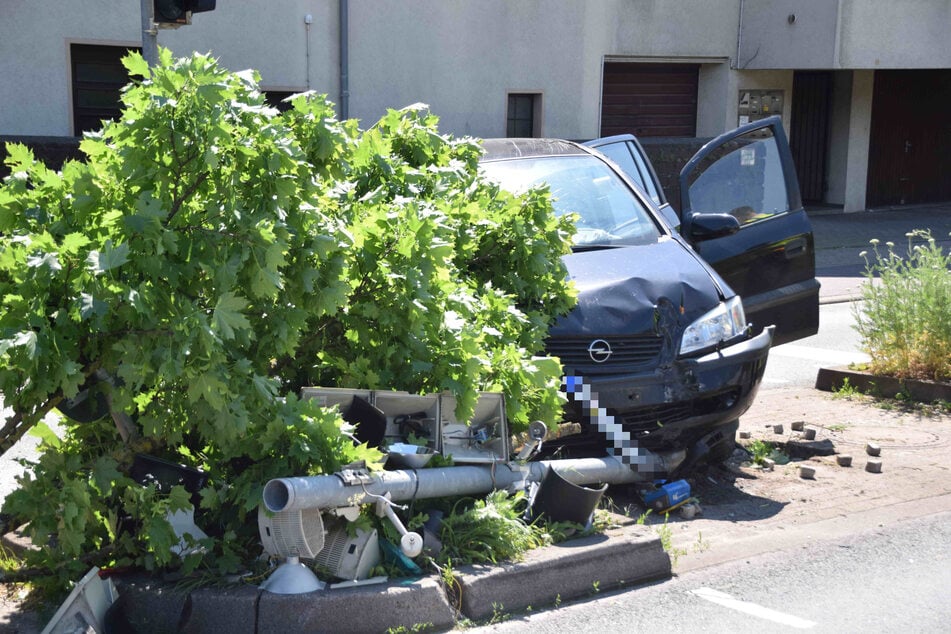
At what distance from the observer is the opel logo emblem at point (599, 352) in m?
6.39

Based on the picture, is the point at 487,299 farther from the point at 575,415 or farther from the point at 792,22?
the point at 792,22

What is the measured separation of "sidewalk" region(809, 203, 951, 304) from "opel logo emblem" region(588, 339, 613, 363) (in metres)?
9.42

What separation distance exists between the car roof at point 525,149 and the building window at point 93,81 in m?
8.75

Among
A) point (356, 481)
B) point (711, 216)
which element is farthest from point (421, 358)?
point (711, 216)

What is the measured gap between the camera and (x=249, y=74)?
4.91 m

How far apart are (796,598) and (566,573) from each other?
1.01 metres

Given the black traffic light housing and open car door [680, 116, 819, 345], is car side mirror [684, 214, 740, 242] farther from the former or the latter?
the black traffic light housing

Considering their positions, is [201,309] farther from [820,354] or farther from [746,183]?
[820,354]

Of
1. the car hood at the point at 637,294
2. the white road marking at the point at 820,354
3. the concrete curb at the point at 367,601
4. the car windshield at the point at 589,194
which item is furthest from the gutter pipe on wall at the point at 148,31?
the white road marking at the point at 820,354

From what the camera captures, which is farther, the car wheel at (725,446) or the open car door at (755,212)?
the open car door at (755,212)

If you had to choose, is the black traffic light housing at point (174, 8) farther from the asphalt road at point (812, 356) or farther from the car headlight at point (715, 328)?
the asphalt road at point (812, 356)

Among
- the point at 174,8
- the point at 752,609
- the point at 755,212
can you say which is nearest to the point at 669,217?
the point at 755,212

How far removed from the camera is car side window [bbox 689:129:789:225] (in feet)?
27.9

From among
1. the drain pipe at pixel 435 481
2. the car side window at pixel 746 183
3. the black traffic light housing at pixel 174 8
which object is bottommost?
the drain pipe at pixel 435 481
